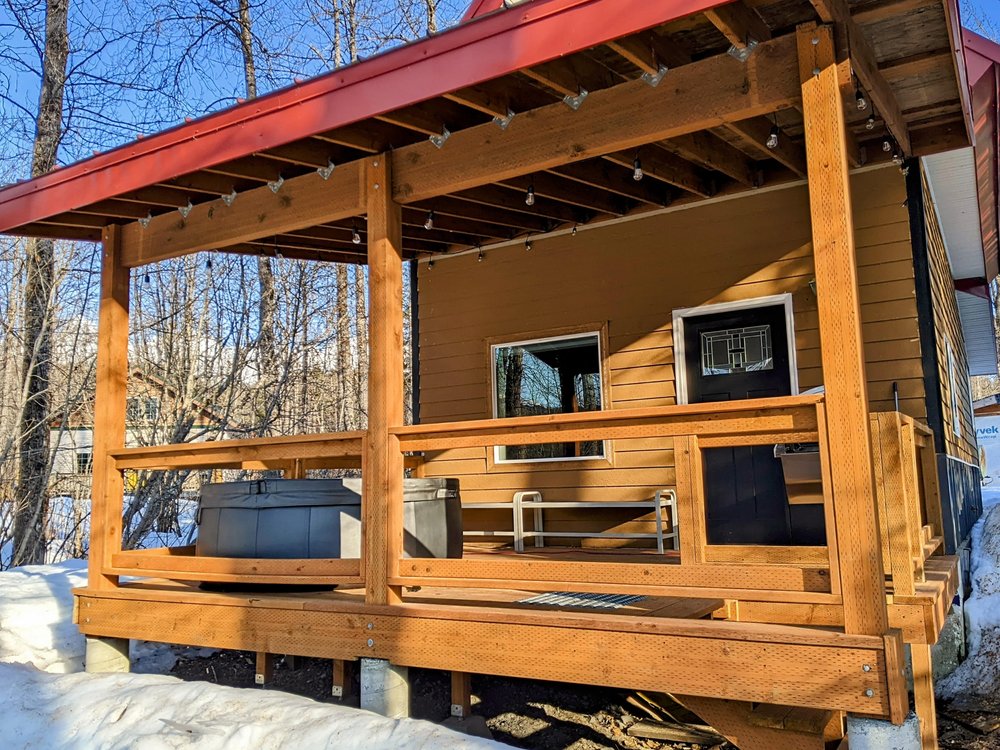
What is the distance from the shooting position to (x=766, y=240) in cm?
572

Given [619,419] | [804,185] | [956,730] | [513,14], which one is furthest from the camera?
[804,185]

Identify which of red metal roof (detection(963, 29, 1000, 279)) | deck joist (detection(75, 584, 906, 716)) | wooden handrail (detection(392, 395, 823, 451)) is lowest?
deck joist (detection(75, 584, 906, 716))

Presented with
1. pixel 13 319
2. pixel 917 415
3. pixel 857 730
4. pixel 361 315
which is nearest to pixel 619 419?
pixel 857 730

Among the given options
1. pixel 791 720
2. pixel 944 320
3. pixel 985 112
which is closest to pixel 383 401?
pixel 791 720

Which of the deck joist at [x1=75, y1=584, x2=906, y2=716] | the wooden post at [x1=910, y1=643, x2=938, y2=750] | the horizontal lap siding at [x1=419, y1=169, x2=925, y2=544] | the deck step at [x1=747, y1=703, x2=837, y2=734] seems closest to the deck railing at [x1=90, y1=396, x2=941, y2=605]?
the deck joist at [x1=75, y1=584, x2=906, y2=716]

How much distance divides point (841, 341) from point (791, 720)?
5.08 feet

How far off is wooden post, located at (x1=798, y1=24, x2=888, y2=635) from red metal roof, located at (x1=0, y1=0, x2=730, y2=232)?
2.02 feet

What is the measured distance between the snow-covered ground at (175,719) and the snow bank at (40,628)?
752 mm

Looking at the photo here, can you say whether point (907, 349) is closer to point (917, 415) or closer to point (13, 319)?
point (917, 415)

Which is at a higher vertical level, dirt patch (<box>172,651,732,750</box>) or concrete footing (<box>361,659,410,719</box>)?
concrete footing (<box>361,659,410,719</box>)

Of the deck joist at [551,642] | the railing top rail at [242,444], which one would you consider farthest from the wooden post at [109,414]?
the deck joist at [551,642]

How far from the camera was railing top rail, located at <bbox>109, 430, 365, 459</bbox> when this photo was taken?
13.9 feet

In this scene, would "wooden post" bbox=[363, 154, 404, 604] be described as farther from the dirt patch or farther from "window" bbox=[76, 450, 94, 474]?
"window" bbox=[76, 450, 94, 474]

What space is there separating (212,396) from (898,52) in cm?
887
